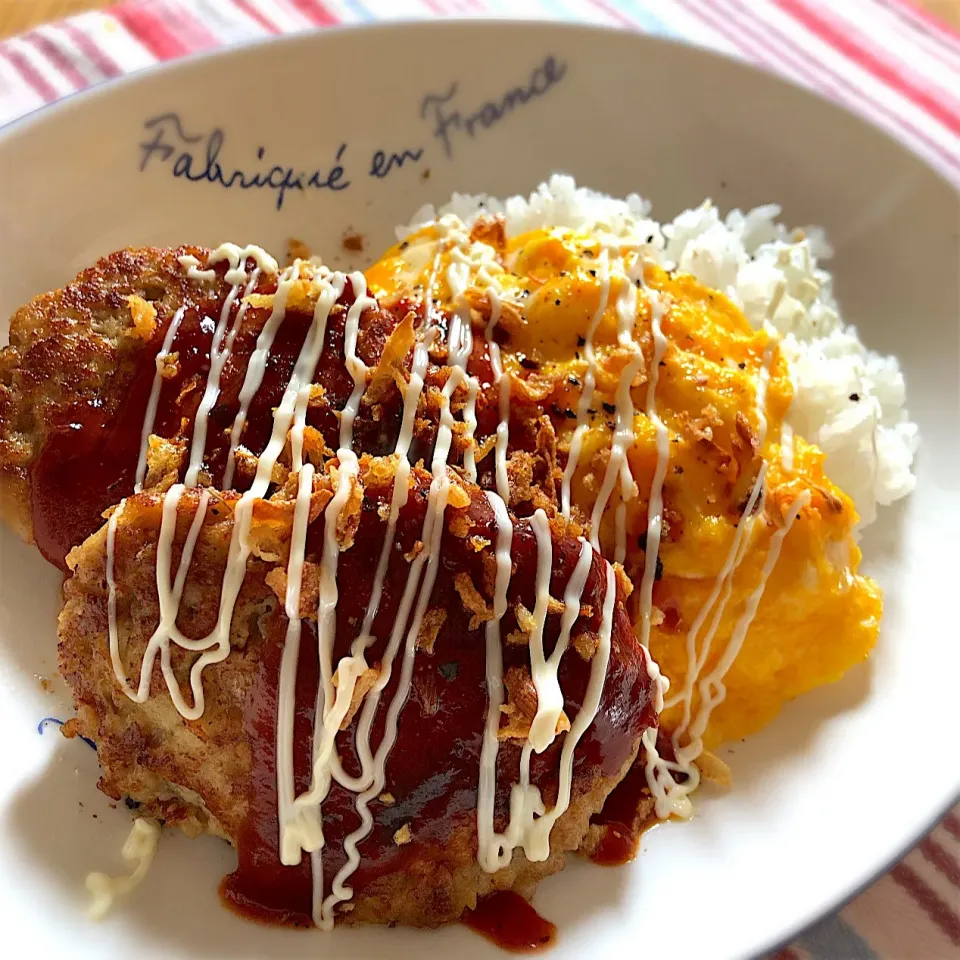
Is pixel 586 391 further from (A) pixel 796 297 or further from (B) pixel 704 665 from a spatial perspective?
(A) pixel 796 297

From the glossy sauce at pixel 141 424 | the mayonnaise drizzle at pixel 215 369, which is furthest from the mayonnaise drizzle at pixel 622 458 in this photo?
the mayonnaise drizzle at pixel 215 369

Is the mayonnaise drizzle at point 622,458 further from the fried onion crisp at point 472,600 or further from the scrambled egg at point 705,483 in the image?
the fried onion crisp at point 472,600

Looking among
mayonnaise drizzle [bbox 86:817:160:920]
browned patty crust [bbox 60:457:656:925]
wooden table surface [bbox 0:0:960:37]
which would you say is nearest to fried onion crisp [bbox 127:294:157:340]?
browned patty crust [bbox 60:457:656:925]

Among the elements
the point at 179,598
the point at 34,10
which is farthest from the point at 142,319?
the point at 34,10

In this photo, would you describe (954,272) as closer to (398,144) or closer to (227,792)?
(398,144)

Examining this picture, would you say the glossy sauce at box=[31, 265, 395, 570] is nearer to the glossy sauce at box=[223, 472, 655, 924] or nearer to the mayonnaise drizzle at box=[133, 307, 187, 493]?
the mayonnaise drizzle at box=[133, 307, 187, 493]

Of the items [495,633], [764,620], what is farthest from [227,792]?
[764,620]
